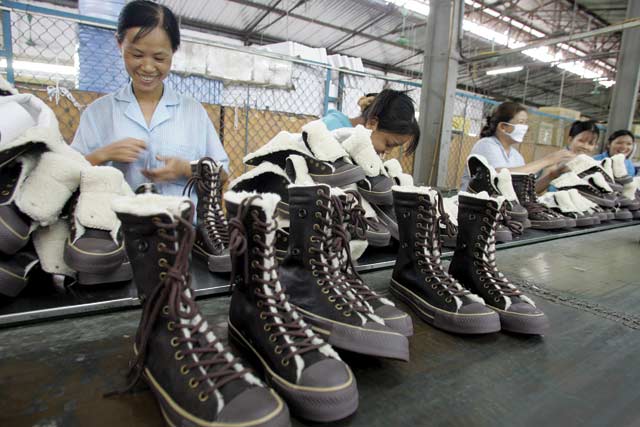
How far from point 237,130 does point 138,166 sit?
1868 mm

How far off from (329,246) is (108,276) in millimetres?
531

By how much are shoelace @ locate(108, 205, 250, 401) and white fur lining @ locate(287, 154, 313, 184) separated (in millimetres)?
590

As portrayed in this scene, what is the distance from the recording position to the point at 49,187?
2.50 ft

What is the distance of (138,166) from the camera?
1.31 meters

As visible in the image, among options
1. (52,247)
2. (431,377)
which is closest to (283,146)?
(52,247)

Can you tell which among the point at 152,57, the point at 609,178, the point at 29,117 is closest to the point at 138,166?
the point at 152,57

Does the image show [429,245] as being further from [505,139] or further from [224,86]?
[224,86]

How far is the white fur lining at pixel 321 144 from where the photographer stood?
3.53 ft

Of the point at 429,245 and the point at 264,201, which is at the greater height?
the point at 264,201

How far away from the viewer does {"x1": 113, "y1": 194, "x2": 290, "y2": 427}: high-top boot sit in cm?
44

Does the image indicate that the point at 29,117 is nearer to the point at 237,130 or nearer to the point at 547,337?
the point at 547,337

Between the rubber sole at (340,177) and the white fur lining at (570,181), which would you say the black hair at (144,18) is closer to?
the rubber sole at (340,177)

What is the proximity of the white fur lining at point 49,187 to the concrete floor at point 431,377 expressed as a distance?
228 mm

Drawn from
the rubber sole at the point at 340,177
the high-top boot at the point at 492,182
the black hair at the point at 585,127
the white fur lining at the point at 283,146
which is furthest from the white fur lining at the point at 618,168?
the white fur lining at the point at 283,146
